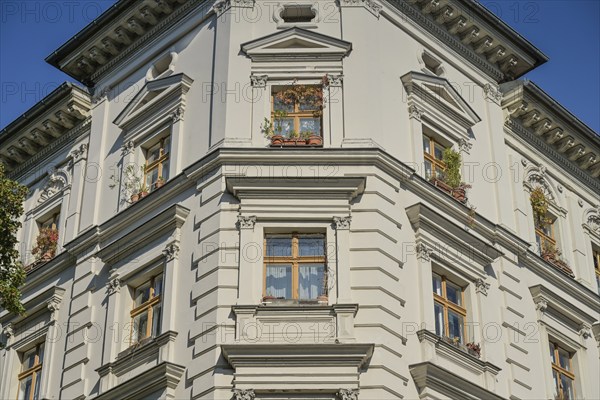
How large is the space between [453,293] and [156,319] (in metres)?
6.88

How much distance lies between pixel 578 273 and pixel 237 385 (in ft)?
43.0

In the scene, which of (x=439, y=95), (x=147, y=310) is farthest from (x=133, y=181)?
(x=439, y=95)

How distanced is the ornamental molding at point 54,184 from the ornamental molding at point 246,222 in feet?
28.6

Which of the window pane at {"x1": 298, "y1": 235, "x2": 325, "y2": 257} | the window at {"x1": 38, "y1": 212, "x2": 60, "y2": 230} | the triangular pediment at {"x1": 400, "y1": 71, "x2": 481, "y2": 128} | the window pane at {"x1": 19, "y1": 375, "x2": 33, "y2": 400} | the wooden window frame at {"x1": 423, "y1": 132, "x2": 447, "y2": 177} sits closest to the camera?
the window pane at {"x1": 298, "y1": 235, "x2": 325, "y2": 257}

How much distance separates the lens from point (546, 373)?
3005cm

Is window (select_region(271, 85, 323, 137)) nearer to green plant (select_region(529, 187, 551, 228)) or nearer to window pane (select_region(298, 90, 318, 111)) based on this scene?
window pane (select_region(298, 90, 318, 111))

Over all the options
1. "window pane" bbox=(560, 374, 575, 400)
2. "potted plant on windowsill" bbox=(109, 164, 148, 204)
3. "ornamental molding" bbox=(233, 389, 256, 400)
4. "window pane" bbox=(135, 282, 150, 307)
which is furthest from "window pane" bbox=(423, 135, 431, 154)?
"ornamental molding" bbox=(233, 389, 256, 400)

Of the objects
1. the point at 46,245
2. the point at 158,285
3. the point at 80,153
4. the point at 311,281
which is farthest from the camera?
the point at 80,153

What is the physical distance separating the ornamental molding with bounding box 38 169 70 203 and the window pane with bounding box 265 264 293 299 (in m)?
9.61

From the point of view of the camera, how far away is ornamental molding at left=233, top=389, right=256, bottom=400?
79.8 feet

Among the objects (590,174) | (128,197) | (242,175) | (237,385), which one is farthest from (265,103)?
(590,174)

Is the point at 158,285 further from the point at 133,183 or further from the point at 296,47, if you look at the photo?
the point at 296,47

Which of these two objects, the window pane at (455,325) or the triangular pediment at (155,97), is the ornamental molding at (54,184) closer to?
the triangular pediment at (155,97)

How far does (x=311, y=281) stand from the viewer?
26281mm
